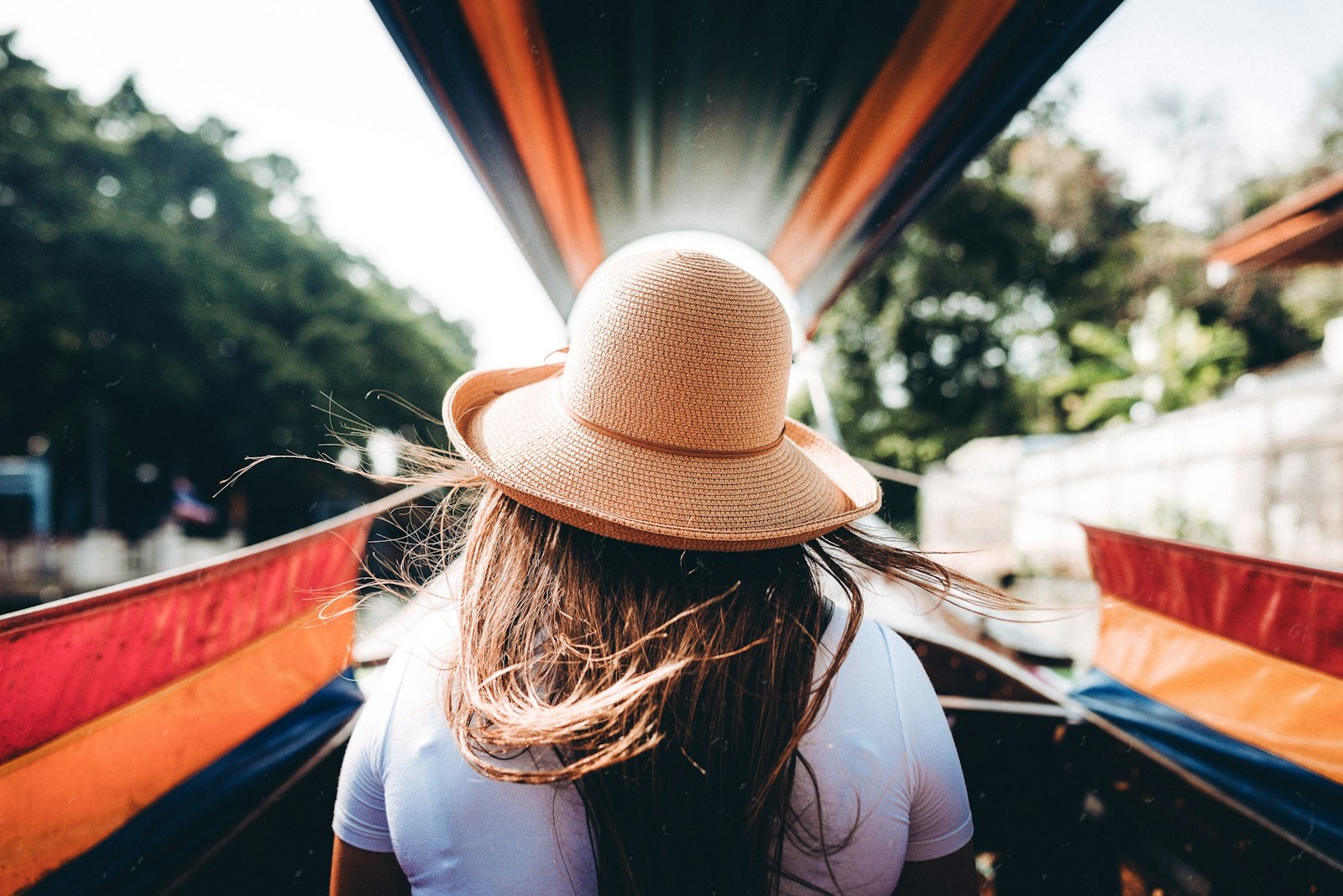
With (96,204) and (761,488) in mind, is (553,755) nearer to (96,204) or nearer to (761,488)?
(761,488)

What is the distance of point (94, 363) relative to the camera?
1547cm

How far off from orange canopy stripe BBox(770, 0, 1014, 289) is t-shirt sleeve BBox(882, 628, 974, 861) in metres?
1.49

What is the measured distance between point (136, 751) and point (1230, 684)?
7.50 feet

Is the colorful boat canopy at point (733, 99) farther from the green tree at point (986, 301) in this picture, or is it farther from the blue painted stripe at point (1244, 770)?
the green tree at point (986, 301)

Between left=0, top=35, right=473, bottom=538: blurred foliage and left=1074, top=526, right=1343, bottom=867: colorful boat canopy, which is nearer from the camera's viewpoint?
left=1074, top=526, right=1343, bottom=867: colorful boat canopy

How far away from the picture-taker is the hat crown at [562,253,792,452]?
37.4 inches

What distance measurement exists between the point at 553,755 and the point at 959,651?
7.52 ft

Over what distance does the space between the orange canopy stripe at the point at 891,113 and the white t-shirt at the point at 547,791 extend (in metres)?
1.51

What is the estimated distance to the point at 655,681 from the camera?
0.79m

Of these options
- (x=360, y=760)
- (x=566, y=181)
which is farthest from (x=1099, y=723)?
(x=566, y=181)

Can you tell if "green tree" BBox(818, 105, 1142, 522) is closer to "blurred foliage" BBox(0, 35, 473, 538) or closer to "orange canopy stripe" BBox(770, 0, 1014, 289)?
"blurred foliage" BBox(0, 35, 473, 538)

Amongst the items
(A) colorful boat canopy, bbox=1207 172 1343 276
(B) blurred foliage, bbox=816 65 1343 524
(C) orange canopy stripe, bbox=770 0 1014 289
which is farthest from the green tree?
(C) orange canopy stripe, bbox=770 0 1014 289

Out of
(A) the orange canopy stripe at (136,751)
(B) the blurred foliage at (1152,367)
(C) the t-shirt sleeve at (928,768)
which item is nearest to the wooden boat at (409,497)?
(A) the orange canopy stripe at (136,751)

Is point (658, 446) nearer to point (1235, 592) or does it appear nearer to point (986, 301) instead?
point (1235, 592)
